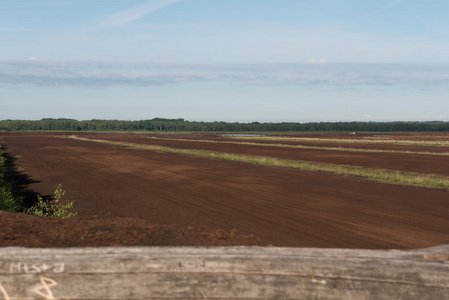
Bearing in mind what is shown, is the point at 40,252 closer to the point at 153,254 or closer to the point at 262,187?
the point at 153,254

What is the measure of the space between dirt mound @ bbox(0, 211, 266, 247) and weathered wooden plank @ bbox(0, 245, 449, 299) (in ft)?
7.70

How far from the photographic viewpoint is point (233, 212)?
47.4 ft

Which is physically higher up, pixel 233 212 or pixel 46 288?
pixel 46 288

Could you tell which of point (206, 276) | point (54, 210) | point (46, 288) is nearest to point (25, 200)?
point (54, 210)

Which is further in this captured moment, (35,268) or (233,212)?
(233,212)

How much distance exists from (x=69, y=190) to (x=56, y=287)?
58.4 feet

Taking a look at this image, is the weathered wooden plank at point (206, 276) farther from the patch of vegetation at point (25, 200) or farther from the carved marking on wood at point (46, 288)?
the patch of vegetation at point (25, 200)

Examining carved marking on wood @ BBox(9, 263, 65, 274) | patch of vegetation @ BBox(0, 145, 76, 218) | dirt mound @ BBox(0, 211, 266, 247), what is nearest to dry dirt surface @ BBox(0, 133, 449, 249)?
dirt mound @ BBox(0, 211, 266, 247)

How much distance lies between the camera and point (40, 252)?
3.43 m

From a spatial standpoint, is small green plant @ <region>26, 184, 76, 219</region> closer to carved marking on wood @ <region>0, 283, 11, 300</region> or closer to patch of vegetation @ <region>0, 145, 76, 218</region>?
patch of vegetation @ <region>0, 145, 76, 218</region>

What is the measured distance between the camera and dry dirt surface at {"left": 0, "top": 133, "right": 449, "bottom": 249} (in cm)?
639

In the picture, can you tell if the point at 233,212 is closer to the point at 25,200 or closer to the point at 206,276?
the point at 25,200

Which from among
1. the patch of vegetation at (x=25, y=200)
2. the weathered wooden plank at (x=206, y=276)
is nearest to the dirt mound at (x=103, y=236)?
the weathered wooden plank at (x=206, y=276)

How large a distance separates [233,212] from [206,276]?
11.4m
